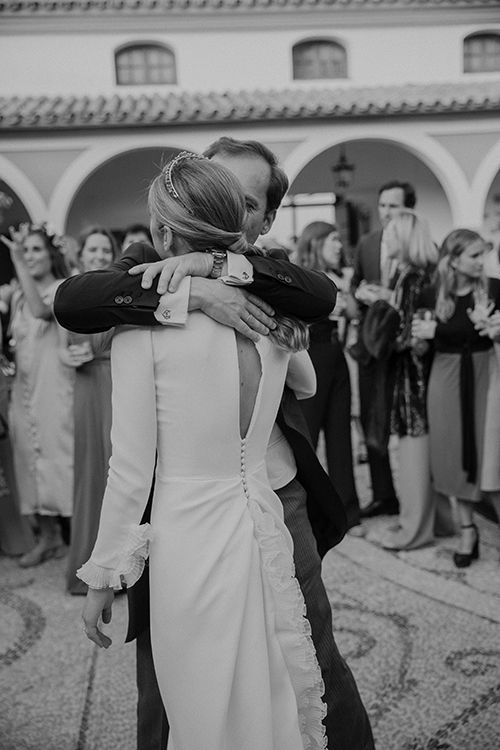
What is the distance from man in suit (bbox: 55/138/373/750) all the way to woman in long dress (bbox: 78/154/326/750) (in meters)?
0.06

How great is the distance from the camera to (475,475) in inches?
158

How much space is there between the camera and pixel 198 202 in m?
1.60

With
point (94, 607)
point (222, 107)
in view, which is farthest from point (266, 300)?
point (222, 107)

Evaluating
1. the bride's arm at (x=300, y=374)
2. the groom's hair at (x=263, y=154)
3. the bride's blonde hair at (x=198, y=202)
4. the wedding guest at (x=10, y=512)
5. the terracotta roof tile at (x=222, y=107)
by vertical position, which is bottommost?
the wedding guest at (x=10, y=512)

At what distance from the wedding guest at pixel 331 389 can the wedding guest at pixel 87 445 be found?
1.28m

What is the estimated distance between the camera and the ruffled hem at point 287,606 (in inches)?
67.2

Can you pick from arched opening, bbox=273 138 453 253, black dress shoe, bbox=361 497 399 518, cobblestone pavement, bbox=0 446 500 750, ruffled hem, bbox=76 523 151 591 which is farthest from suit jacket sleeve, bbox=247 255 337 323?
arched opening, bbox=273 138 453 253

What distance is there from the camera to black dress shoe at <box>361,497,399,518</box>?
5.04m

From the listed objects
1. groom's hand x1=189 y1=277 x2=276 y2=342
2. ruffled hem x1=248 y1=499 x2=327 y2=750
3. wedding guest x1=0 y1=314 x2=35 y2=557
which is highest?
groom's hand x1=189 y1=277 x2=276 y2=342

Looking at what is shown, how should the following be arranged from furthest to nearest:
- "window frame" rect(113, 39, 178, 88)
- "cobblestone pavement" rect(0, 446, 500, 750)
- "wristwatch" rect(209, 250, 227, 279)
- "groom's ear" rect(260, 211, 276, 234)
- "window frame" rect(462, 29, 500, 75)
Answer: "window frame" rect(462, 29, 500, 75), "window frame" rect(113, 39, 178, 88), "cobblestone pavement" rect(0, 446, 500, 750), "groom's ear" rect(260, 211, 276, 234), "wristwatch" rect(209, 250, 227, 279)

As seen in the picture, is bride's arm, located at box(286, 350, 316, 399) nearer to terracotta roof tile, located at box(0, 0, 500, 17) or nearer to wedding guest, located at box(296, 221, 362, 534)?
wedding guest, located at box(296, 221, 362, 534)

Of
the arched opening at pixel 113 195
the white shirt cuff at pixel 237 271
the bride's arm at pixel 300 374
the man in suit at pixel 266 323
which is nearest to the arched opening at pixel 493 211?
the arched opening at pixel 113 195

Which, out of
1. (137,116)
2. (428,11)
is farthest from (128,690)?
(428,11)

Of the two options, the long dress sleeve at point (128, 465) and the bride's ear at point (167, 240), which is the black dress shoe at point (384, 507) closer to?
the long dress sleeve at point (128, 465)
